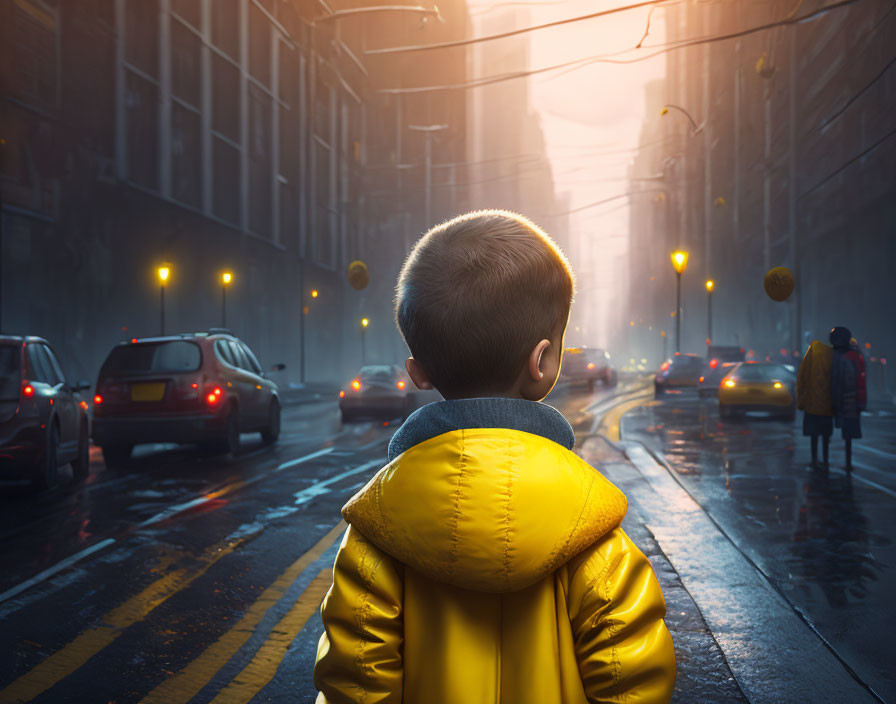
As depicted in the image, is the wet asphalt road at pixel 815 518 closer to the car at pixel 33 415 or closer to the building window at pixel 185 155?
the car at pixel 33 415

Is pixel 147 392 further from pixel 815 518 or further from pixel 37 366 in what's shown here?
pixel 815 518

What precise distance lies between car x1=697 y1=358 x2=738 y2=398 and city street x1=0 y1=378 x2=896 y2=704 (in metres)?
16.5

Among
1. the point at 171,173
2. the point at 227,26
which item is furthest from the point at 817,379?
the point at 227,26

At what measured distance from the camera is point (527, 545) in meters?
1.50

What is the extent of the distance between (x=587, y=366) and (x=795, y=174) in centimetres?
1389

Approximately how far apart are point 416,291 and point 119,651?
3.29 meters

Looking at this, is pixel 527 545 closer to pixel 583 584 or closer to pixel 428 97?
pixel 583 584

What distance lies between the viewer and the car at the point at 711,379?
28.3m

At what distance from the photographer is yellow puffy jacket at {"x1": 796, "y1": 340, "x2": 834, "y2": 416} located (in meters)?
10.3

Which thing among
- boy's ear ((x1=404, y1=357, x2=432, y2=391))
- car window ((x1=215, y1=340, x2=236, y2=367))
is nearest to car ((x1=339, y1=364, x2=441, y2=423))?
car window ((x1=215, y1=340, x2=236, y2=367))

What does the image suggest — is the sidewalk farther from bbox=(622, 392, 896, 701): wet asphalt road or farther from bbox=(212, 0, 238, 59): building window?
bbox=(212, 0, 238, 59): building window

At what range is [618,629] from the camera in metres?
1.57

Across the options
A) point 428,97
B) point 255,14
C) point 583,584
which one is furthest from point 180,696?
point 428,97

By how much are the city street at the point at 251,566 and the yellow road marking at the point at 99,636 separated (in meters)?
0.01
